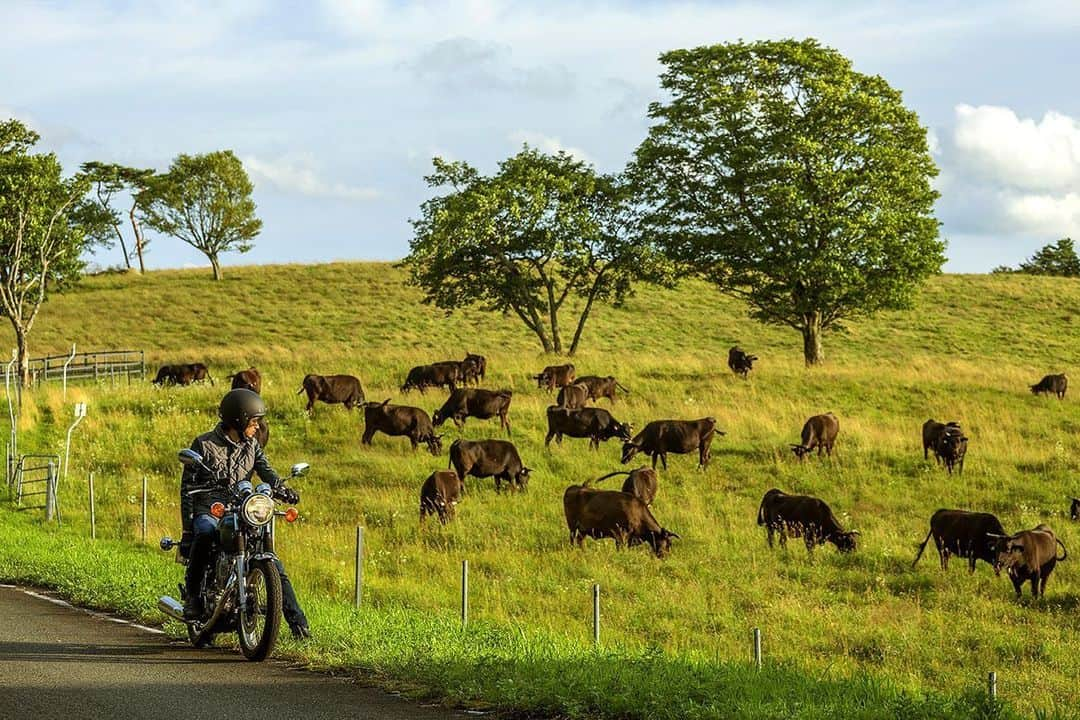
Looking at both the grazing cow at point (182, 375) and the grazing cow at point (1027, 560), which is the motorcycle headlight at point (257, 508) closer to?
the grazing cow at point (1027, 560)

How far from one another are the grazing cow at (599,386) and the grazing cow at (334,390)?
6.59m

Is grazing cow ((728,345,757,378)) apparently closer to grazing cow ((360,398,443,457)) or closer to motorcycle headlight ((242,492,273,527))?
grazing cow ((360,398,443,457))

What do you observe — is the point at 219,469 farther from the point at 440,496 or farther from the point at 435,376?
the point at 435,376

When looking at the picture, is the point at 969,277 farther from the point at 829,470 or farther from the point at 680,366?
the point at 829,470

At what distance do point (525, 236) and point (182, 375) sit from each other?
47.9 feet

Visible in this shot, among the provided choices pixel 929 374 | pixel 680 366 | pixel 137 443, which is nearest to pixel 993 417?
pixel 929 374

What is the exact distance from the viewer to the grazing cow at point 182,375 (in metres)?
42.1

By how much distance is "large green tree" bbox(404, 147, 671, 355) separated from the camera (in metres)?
47.5

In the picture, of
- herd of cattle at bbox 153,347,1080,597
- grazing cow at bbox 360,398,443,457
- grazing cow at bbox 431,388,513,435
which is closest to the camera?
herd of cattle at bbox 153,347,1080,597

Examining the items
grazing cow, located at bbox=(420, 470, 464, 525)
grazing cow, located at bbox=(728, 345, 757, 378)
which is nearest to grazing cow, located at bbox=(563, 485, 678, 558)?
grazing cow, located at bbox=(420, 470, 464, 525)

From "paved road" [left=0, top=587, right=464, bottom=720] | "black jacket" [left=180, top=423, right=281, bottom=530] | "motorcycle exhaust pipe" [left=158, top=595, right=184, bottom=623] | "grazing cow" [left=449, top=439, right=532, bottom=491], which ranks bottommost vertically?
"paved road" [left=0, top=587, right=464, bottom=720]

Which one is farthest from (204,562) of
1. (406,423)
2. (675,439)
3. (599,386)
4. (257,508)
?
(599,386)

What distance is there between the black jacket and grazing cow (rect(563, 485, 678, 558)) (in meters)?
10.9

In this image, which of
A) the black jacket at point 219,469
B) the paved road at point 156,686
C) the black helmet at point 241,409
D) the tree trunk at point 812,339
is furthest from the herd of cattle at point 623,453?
the black helmet at point 241,409
